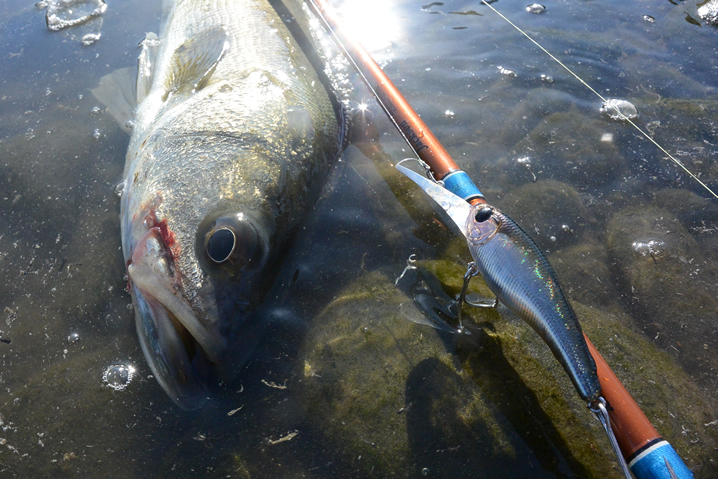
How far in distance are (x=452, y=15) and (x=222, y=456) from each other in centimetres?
467

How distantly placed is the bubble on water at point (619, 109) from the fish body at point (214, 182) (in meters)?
2.22

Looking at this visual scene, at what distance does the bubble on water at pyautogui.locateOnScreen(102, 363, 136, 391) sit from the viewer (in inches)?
76.1

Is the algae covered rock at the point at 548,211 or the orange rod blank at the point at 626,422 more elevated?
the orange rod blank at the point at 626,422

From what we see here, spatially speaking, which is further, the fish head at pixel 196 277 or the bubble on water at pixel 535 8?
the bubble on water at pixel 535 8

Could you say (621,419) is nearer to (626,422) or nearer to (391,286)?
(626,422)

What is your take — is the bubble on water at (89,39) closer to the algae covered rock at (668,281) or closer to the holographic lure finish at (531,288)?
the holographic lure finish at (531,288)

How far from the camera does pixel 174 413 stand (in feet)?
6.06

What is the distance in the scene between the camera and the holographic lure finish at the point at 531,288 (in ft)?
4.34

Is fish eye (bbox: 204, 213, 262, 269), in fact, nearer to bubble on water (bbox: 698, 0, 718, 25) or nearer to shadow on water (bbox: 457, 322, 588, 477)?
shadow on water (bbox: 457, 322, 588, 477)

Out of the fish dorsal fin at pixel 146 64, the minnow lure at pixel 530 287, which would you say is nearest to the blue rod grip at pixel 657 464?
the minnow lure at pixel 530 287

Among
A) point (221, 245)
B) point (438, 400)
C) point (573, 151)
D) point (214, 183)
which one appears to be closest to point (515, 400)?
point (438, 400)

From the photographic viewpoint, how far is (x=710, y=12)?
15.0ft

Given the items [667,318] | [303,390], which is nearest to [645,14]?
[667,318]

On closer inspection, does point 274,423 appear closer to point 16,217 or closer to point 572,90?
point 16,217
